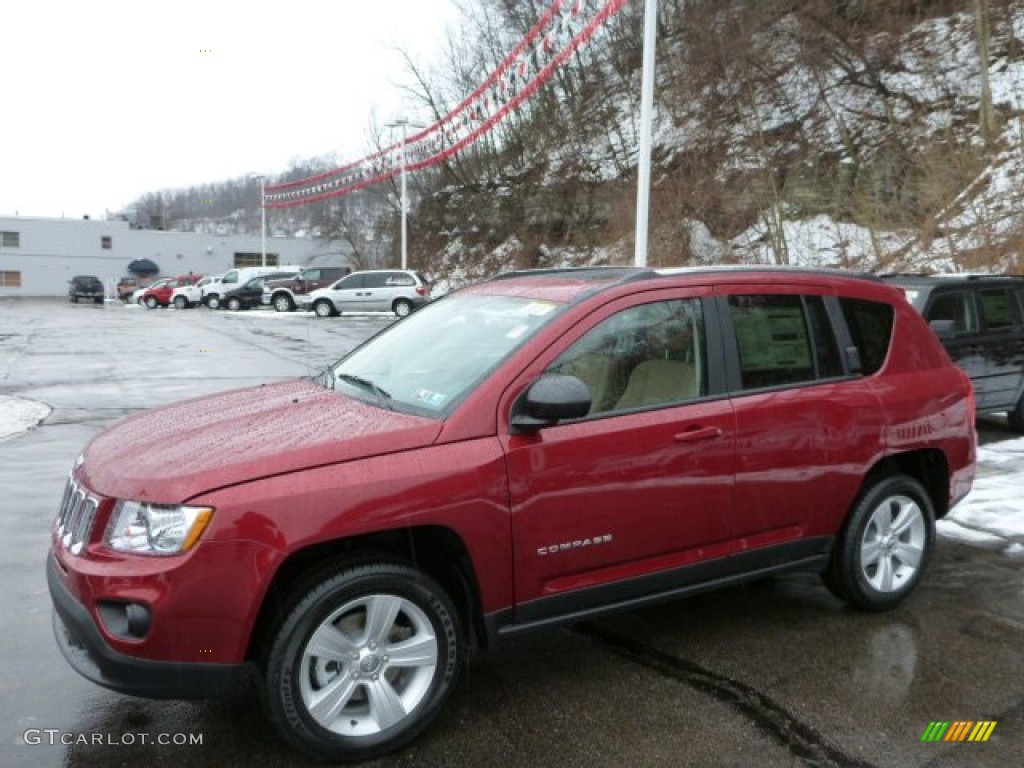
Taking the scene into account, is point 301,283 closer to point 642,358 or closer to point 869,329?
point 869,329

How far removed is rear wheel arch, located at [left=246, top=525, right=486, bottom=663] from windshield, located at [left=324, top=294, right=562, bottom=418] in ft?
1.63

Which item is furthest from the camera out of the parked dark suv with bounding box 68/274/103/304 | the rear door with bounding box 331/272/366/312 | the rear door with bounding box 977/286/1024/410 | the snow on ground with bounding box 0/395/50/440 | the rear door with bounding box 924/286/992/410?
the parked dark suv with bounding box 68/274/103/304

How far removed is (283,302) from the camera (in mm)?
39094

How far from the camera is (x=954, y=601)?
4703 mm

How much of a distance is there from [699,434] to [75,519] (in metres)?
2.51

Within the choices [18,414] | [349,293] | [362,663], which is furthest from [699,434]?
[349,293]

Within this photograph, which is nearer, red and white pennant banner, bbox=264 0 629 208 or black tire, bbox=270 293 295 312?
red and white pennant banner, bbox=264 0 629 208

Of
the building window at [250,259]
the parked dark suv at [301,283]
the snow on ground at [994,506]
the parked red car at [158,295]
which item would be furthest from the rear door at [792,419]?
the building window at [250,259]

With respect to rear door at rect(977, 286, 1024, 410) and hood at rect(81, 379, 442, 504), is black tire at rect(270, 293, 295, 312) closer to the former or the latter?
rear door at rect(977, 286, 1024, 410)

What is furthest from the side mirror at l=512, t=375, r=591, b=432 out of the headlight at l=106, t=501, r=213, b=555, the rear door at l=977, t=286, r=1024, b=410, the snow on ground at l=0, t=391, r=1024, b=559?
the rear door at l=977, t=286, r=1024, b=410

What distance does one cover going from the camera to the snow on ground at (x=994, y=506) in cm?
580

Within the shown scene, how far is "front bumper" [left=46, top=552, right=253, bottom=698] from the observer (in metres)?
2.85

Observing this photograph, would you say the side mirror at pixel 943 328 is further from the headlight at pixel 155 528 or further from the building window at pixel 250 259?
the building window at pixel 250 259

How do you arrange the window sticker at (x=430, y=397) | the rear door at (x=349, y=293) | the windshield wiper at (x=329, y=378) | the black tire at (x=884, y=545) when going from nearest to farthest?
the window sticker at (x=430, y=397) → the windshield wiper at (x=329, y=378) → the black tire at (x=884, y=545) → the rear door at (x=349, y=293)
